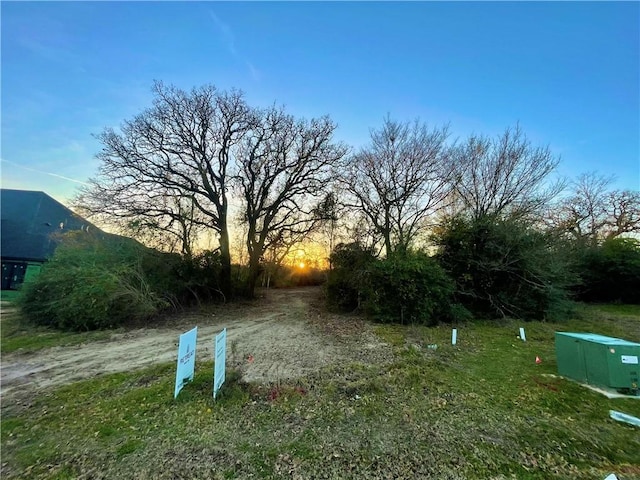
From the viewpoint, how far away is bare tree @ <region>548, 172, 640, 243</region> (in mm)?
19734

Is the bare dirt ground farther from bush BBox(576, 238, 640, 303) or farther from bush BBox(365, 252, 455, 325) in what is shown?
bush BBox(576, 238, 640, 303)

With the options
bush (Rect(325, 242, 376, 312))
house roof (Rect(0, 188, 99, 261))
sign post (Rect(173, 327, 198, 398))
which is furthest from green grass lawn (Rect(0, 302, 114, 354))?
bush (Rect(325, 242, 376, 312))

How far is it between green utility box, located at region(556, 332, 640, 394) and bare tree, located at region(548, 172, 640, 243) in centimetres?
1866

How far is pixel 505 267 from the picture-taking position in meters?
11.1

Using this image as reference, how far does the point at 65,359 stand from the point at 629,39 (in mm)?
14706

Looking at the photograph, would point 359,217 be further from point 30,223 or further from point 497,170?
point 30,223

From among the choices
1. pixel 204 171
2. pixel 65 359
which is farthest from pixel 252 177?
pixel 65 359

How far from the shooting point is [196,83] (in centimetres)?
1262

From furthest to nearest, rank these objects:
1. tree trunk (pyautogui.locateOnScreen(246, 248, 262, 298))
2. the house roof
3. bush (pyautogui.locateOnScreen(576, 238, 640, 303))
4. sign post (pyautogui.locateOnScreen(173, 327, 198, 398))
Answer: the house roof → bush (pyautogui.locateOnScreen(576, 238, 640, 303)) → tree trunk (pyautogui.locateOnScreen(246, 248, 262, 298)) → sign post (pyautogui.locateOnScreen(173, 327, 198, 398))

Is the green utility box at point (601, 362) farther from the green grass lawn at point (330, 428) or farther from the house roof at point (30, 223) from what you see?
the house roof at point (30, 223)

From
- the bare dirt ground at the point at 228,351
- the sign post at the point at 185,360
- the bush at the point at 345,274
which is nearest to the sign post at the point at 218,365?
the sign post at the point at 185,360

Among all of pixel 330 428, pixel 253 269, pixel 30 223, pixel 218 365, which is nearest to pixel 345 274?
pixel 253 269

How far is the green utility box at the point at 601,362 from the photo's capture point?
4352 mm

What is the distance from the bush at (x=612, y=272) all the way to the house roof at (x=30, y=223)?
28.5m
